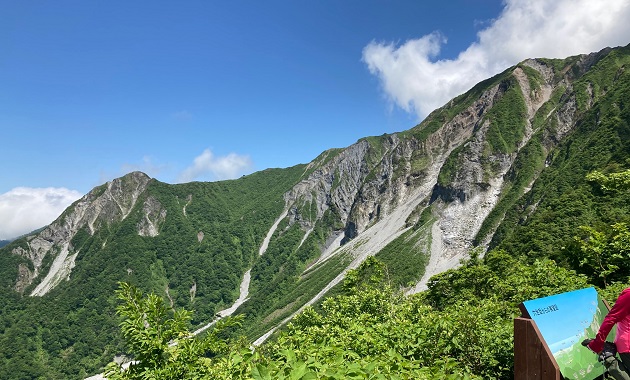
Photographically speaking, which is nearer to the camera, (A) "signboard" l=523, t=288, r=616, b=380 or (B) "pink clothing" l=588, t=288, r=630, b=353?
(B) "pink clothing" l=588, t=288, r=630, b=353

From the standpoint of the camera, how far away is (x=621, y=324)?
6.00 meters

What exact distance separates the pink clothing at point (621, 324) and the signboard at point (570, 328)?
1.20 feet

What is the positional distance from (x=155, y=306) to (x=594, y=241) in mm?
17712

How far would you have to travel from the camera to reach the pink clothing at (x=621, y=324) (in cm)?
592

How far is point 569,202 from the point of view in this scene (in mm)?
93250

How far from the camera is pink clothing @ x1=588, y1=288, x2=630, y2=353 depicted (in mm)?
5918

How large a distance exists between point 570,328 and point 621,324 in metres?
0.71

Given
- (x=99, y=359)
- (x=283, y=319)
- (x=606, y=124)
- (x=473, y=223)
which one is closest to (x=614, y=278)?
(x=606, y=124)

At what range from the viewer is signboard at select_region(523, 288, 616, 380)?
6.14 m

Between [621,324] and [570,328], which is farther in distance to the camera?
[570,328]

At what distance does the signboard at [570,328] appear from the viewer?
6141 mm

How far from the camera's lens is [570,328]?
6434 mm

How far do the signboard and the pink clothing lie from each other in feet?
1.20

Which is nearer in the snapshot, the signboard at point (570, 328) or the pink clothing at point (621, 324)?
the pink clothing at point (621, 324)
